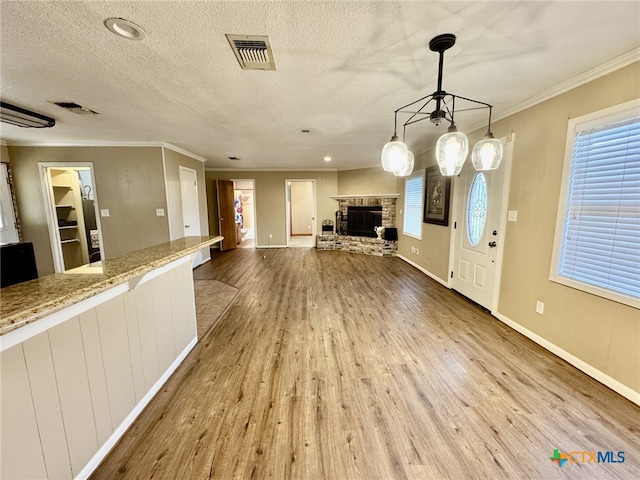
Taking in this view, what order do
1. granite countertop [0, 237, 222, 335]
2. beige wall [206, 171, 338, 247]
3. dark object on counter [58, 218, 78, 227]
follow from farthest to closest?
1. beige wall [206, 171, 338, 247]
2. dark object on counter [58, 218, 78, 227]
3. granite countertop [0, 237, 222, 335]

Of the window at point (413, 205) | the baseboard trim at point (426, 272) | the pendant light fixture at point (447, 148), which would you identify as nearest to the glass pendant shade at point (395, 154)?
the pendant light fixture at point (447, 148)

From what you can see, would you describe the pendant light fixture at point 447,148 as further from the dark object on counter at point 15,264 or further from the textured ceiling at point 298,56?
the dark object on counter at point 15,264

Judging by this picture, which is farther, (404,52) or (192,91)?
(192,91)

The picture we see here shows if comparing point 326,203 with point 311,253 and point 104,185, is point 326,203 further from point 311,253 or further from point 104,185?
point 104,185

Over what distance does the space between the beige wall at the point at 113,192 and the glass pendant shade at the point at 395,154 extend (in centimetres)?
416

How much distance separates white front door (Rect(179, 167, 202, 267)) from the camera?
5.06 m

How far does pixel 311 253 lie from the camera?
22.8 ft

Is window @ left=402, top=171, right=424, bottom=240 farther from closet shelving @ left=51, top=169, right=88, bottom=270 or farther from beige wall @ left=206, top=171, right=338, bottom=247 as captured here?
closet shelving @ left=51, top=169, right=88, bottom=270

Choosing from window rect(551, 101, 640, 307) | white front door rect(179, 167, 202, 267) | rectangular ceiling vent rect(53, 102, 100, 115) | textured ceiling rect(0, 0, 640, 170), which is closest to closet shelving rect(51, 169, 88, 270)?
Answer: white front door rect(179, 167, 202, 267)

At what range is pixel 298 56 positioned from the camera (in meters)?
1.77

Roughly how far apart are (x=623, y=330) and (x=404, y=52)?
2522mm

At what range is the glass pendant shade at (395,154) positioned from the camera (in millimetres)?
1715

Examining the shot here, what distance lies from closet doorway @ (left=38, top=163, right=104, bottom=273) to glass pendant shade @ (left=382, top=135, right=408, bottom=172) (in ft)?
16.6

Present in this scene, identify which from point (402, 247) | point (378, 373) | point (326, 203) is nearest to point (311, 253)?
point (326, 203)
